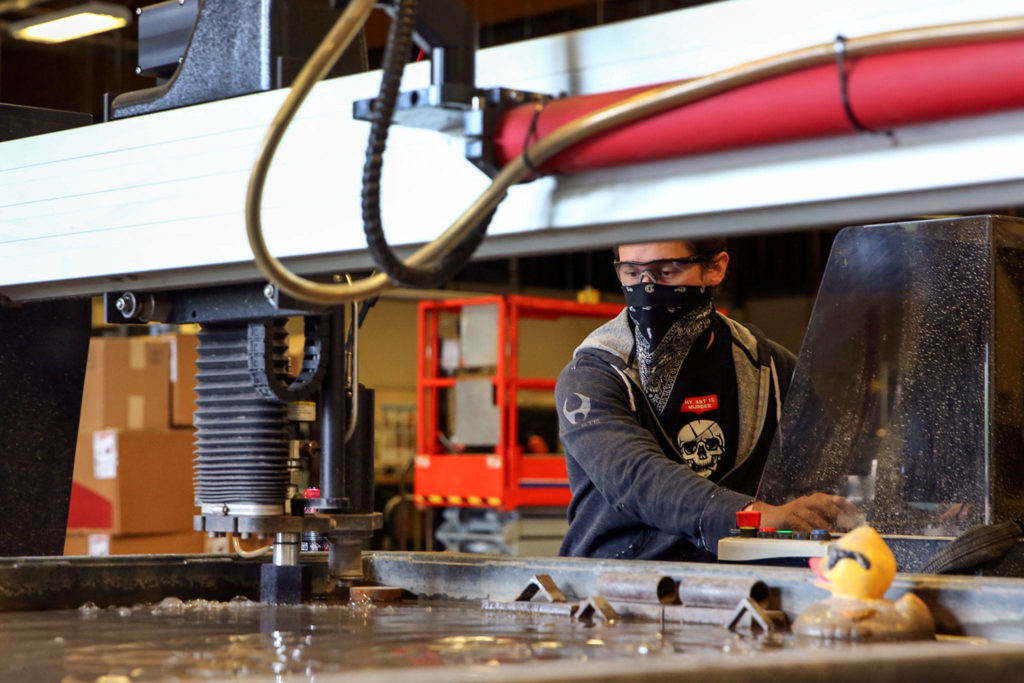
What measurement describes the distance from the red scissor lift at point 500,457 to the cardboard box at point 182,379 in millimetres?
1458

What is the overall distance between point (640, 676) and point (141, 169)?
100cm

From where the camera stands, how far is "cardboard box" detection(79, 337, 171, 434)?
572 centimetres

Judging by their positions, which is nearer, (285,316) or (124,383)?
(285,316)

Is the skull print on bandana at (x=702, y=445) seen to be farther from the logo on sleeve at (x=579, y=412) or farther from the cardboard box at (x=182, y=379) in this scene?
the cardboard box at (x=182, y=379)

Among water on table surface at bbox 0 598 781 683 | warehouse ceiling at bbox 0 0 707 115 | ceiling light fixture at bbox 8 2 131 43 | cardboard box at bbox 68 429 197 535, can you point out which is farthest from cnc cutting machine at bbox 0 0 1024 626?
warehouse ceiling at bbox 0 0 707 115

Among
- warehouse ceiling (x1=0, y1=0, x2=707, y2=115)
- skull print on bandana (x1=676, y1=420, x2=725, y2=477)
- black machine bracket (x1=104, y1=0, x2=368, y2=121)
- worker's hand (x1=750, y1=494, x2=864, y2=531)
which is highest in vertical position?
warehouse ceiling (x1=0, y1=0, x2=707, y2=115)

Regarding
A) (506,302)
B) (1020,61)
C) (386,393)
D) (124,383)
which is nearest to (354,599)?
(1020,61)

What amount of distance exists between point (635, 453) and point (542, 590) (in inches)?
28.0

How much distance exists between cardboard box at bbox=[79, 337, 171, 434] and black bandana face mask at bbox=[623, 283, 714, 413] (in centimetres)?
395

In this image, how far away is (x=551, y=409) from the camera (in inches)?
299

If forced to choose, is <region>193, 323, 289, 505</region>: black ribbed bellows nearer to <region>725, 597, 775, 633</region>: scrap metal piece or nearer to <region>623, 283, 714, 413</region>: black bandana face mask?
<region>725, 597, 775, 633</region>: scrap metal piece

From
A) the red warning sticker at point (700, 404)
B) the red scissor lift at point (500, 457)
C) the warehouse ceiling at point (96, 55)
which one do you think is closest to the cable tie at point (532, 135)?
the red warning sticker at point (700, 404)

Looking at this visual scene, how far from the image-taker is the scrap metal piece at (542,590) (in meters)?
1.46

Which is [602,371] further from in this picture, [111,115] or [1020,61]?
[1020,61]
